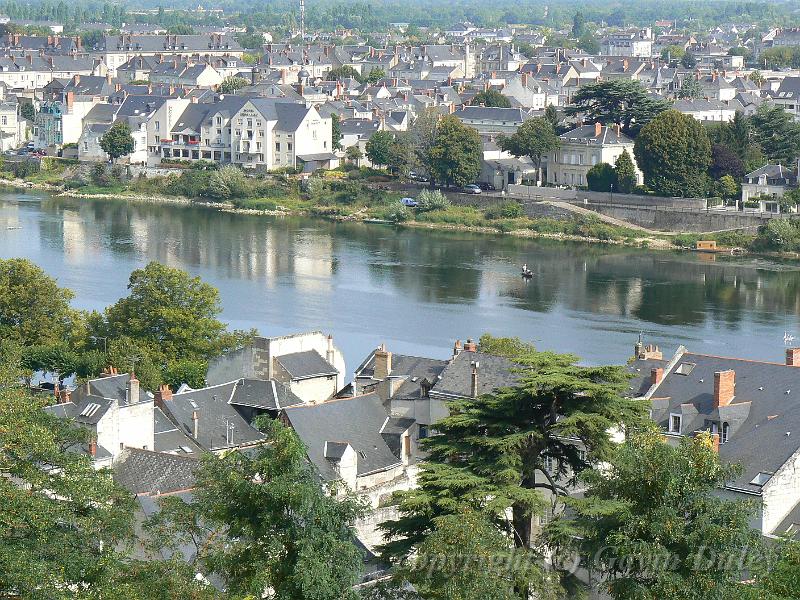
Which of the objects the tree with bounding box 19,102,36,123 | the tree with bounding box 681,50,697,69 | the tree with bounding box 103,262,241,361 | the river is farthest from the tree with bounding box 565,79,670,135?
the tree with bounding box 681,50,697,69

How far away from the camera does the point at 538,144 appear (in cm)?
4506

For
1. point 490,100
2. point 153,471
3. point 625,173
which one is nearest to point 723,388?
point 153,471

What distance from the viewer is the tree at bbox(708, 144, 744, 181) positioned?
42938 mm

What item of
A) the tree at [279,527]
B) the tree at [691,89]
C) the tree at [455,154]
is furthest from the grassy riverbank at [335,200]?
the tree at [279,527]

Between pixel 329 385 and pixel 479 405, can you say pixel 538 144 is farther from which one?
pixel 479 405

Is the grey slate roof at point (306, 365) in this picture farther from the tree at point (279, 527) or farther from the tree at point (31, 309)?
the tree at point (279, 527)

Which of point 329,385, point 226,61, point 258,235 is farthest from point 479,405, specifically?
point 226,61

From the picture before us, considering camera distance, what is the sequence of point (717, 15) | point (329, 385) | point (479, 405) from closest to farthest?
point (479, 405), point (329, 385), point (717, 15)

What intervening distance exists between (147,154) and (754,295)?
22.7 m

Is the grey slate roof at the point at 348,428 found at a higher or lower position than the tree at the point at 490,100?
lower

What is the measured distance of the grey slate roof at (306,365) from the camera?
66.9 ft

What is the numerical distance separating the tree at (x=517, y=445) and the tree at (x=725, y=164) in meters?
29.5

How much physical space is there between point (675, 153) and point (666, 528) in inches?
1241

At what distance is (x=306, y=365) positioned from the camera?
2058 cm
